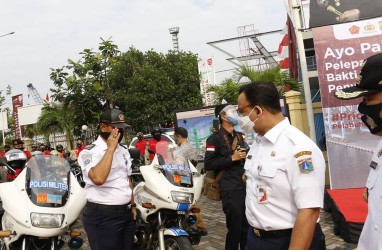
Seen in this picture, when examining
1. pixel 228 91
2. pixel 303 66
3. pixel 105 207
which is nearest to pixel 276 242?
pixel 105 207

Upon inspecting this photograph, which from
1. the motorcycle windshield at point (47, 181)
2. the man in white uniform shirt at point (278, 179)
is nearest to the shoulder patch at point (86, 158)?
the motorcycle windshield at point (47, 181)

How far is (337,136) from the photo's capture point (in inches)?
257

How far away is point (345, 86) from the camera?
6.50 m

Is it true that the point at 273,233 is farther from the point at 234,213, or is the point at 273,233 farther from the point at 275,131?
the point at 234,213

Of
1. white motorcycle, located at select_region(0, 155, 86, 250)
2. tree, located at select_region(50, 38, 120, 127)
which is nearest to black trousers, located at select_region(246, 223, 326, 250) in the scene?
white motorcycle, located at select_region(0, 155, 86, 250)

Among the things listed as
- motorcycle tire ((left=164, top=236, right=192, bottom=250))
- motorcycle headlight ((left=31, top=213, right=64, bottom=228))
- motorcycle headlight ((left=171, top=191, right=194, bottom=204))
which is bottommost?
motorcycle tire ((left=164, top=236, right=192, bottom=250))

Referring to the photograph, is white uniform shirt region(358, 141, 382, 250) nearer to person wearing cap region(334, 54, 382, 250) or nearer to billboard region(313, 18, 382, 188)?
person wearing cap region(334, 54, 382, 250)

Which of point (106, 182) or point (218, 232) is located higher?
point (106, 182)

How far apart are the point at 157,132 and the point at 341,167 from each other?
365cm

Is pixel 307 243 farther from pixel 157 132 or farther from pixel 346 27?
pixel 157 132

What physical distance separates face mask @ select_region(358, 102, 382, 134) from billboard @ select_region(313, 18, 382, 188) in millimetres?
4954

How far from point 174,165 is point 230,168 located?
0.64 meters

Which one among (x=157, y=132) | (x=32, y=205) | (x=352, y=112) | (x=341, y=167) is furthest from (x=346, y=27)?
(x=32, y=205)

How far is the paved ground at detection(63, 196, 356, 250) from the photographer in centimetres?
464
